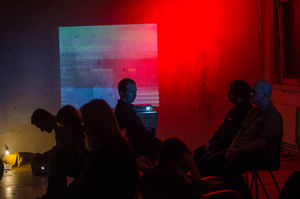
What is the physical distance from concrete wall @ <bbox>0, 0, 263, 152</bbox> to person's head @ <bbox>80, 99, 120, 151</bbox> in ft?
12.1

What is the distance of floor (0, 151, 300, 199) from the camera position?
4.12 meters

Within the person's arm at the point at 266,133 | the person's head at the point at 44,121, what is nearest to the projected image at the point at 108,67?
the person's head at the point at 44,121

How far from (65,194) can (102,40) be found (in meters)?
3.69

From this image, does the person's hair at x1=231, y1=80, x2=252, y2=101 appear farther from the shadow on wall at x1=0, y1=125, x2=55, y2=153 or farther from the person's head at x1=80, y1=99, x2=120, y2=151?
the shadow on wall at x1=0, y1=125, x2=55, y2=153

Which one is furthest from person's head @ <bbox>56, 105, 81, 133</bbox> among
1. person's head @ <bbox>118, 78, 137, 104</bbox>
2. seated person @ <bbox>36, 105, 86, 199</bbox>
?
person's head @ <bbox>118, 78, 137, 104</bbox>

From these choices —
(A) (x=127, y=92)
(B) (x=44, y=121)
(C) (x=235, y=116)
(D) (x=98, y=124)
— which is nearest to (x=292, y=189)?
(D) (x=98, y=124)

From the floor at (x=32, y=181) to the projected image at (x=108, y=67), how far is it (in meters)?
1.36

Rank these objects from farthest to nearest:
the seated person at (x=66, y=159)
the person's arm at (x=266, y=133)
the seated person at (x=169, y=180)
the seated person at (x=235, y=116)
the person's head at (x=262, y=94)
Answer: the seated person at (x=235, y=116) → the person's head at (x=262, y=94) → the person's arm at (x=266, y=133) → the seated person at (x=66, y=159) → the seated person at (x=169, y=180)

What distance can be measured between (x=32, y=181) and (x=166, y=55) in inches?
104

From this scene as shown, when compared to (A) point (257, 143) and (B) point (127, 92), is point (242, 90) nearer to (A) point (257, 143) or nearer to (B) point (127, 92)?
(A) point (257, 143)

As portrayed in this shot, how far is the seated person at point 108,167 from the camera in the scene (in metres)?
2.05

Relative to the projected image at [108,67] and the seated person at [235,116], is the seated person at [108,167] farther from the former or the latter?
the projected image at [108,67]

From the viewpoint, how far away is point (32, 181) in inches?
185

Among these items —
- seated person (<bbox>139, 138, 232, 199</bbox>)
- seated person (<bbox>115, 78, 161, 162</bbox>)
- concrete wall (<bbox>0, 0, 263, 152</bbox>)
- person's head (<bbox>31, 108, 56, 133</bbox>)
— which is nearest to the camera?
seated person (<bbox>139, 138, 232, 199</bbox>)
